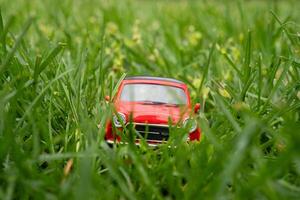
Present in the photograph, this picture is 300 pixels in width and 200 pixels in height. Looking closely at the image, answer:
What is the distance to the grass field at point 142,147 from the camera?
5.27 ft

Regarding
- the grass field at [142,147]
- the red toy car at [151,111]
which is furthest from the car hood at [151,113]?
the grass field at [142,147]

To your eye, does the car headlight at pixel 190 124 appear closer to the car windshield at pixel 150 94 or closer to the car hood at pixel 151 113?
the car hood at pixel 151 113

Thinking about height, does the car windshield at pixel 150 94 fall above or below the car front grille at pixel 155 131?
above

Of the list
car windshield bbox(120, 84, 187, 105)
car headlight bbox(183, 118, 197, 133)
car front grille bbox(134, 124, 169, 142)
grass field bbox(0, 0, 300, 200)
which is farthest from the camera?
car windshield bbox(120, 84, 187, 105)

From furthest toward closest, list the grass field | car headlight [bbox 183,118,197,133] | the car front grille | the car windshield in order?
the car windshield, the car front grille, car headlight [bbox 183,118,197,133], the grass field

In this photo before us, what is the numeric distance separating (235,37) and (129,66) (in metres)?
1.19

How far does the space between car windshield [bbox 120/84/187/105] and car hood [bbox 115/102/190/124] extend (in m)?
0.09

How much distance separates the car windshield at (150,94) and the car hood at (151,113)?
0.09 meters

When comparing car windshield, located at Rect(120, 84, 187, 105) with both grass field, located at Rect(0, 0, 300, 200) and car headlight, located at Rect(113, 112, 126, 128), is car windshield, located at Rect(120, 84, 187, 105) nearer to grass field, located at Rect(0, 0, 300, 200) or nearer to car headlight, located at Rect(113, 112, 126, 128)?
grass field, located at Rect(0, 0, 300, 200)

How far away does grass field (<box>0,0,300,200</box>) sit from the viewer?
1605mm

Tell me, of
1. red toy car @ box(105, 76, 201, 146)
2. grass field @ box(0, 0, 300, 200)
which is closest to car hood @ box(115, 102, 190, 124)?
red toy car @ box(105, 76, 201, 146)

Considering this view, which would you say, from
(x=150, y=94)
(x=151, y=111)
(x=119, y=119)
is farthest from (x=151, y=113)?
(x=150, y=94)

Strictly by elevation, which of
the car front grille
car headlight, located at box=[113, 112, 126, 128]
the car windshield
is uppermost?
the car windshield

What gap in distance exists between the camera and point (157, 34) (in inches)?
184
